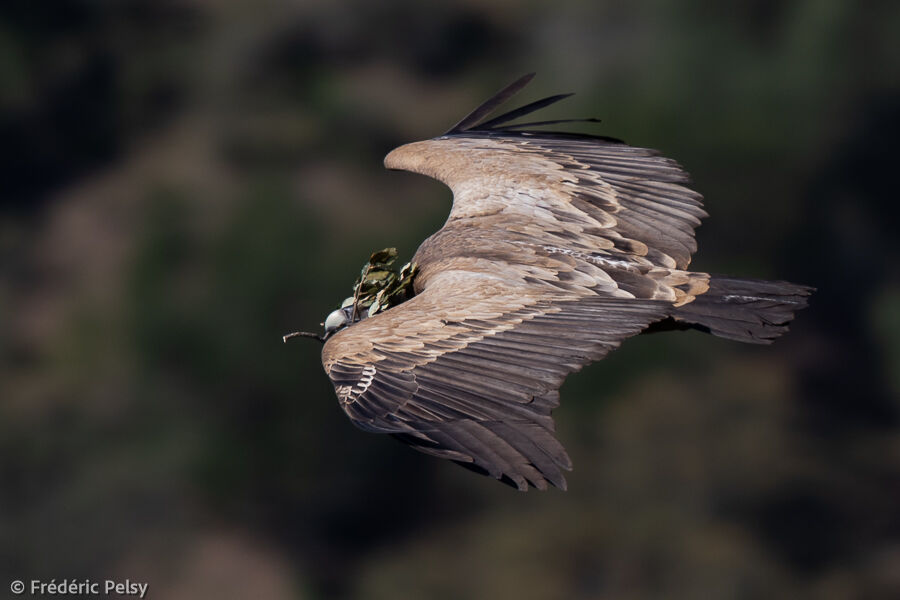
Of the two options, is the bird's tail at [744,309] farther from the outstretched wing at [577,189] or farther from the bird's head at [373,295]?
the bird's head at [373,295]

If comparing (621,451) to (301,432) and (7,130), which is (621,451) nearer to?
(301,432)

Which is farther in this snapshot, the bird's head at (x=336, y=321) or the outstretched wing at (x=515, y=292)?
the bird's head at (x=336, y=321)

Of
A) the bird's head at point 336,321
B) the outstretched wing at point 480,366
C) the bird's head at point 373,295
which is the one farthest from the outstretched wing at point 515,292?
the bird's head at point 336,321

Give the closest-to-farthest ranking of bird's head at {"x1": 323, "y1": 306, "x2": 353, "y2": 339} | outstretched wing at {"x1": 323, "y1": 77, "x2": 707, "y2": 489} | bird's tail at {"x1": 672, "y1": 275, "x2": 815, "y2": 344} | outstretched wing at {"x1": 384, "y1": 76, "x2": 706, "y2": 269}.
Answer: outstretched wing at {"x1": 323, "y1": 77, "x2": 707, "y2": 489} → bird's tail at {"x1": 672, "y1": 275, "x2": 815, "y2": 344} → bird's head at {"x1": 323, "y1": 306, "x2": 353, "y2": 339} → outstretched wing at {"x1": 384, "y1": 76, "x2": 706, "y2": 269}

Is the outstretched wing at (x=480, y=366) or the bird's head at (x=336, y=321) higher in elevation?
the outstretched wing at (x=480, y=366)

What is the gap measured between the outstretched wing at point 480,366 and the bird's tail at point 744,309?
0.27 metres

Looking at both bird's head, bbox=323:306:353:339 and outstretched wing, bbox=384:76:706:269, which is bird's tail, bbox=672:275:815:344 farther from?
bird's head, bbox=323:306:353:339

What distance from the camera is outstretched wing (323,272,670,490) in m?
4.68

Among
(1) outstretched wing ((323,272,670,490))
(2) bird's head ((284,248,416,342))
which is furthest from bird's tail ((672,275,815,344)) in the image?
(2) bird's head ((284,248,416,342))

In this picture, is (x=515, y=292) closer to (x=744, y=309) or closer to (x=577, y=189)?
(x=744, y=309)

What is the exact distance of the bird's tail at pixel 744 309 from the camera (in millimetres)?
5828

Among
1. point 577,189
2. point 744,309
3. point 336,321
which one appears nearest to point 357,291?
point 336,321

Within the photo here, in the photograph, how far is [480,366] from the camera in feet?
16.8

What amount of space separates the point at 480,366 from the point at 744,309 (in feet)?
4.60
